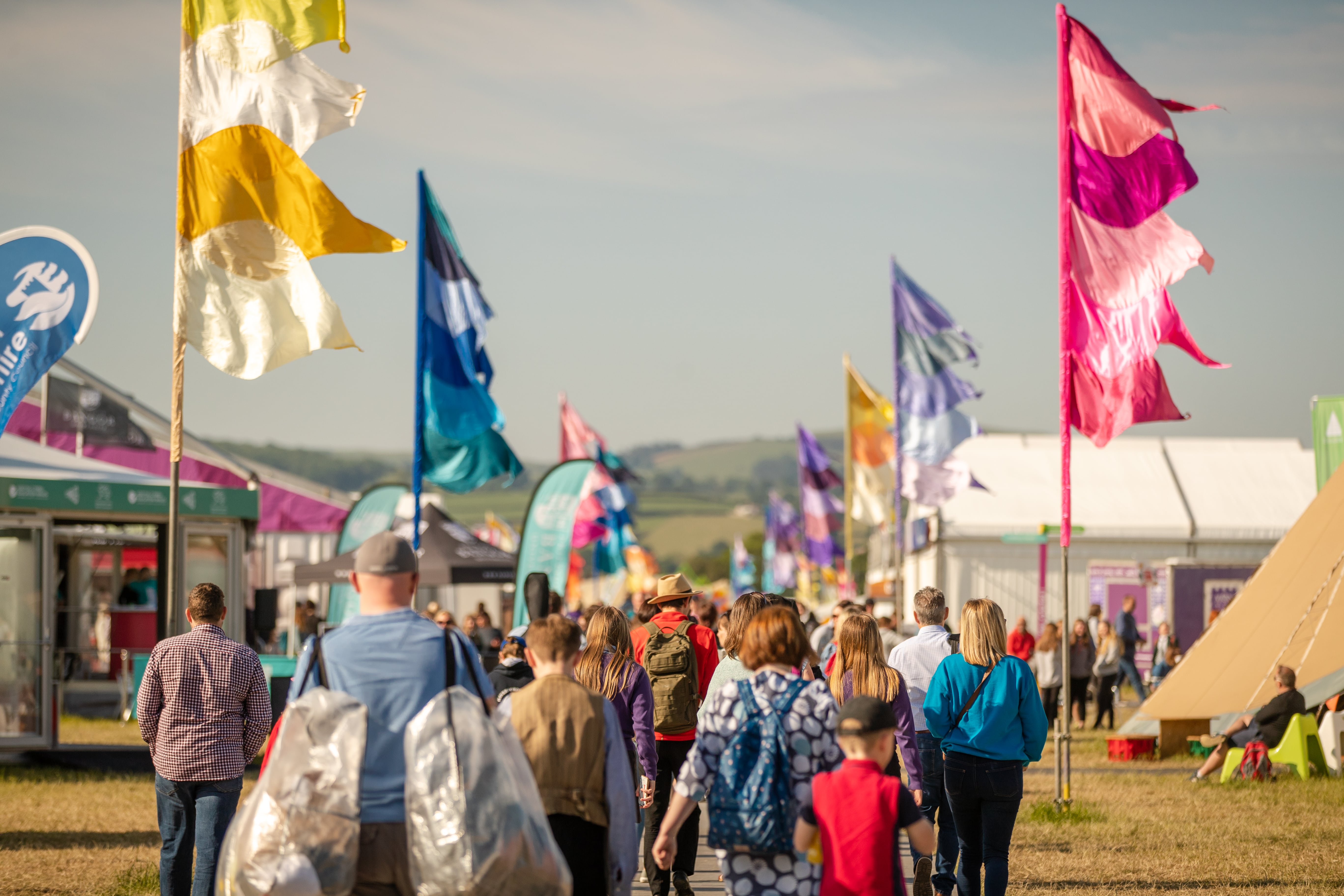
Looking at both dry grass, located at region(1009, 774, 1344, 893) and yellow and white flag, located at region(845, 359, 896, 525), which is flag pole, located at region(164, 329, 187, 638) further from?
yellow and white flag, located at region(845, 359, 896, 525)

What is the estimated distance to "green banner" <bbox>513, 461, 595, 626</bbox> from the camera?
17531mm

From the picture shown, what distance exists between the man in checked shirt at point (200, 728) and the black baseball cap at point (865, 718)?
3.01 metres

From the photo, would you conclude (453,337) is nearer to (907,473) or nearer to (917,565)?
(907,473)

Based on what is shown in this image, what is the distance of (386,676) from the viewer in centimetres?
441

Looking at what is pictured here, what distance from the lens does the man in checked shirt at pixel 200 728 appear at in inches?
252

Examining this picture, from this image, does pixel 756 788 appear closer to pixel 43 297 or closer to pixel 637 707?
pixel 637 707

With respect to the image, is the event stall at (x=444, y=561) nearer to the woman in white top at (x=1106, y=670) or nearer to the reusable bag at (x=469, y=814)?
the woman in white top at (x=1106, y=670)

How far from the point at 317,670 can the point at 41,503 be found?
38.6 ft

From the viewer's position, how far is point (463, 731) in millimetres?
4223

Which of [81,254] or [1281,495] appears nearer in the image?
[81,254]

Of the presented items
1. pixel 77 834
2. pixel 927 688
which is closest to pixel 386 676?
pixel 927 688

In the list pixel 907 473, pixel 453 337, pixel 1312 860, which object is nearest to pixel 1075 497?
pixel 907 473

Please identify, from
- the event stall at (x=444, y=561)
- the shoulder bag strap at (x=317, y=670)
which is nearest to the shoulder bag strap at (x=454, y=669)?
the shoulder bag strap at (x=317, y=670)

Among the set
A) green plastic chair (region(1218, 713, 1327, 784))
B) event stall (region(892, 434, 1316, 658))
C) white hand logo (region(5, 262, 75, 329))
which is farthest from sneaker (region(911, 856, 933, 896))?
event stall (region(892, 434, 1316, 658))
